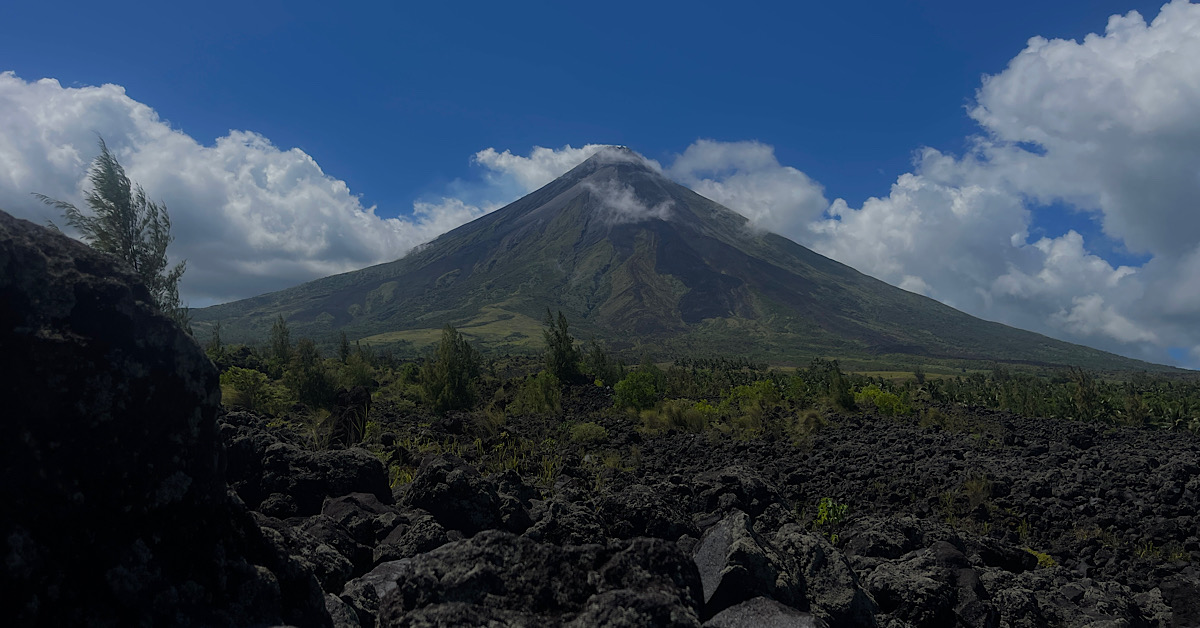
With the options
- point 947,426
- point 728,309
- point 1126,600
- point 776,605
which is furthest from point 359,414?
point 728,309

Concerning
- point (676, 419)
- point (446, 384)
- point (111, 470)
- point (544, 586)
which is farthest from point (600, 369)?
point (111, 470)

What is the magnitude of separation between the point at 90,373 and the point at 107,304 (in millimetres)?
336

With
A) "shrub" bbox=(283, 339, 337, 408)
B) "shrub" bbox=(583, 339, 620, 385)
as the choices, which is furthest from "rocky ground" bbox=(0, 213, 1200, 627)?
"shrub" bbox=(583, 339, 620, 385)

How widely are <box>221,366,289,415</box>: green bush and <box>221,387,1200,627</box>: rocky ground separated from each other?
637cm

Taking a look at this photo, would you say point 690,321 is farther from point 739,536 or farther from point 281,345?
point 739,536

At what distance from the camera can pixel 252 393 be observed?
1642 centimetres

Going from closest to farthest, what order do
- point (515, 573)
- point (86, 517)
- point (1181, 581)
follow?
point (86, 517)
point (515, 573)
point (1181, 581)

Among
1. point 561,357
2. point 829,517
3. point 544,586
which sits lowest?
point 829,517

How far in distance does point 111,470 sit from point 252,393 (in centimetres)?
1631

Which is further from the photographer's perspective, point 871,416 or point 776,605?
point 871,416

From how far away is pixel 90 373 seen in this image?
89.8 inches

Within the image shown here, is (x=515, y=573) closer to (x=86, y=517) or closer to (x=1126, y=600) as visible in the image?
(x=86, y=517)

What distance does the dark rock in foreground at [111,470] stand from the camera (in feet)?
6.61

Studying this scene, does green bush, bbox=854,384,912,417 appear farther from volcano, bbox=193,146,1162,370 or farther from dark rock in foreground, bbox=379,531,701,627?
volcano, bbox=193,146,1162,370
